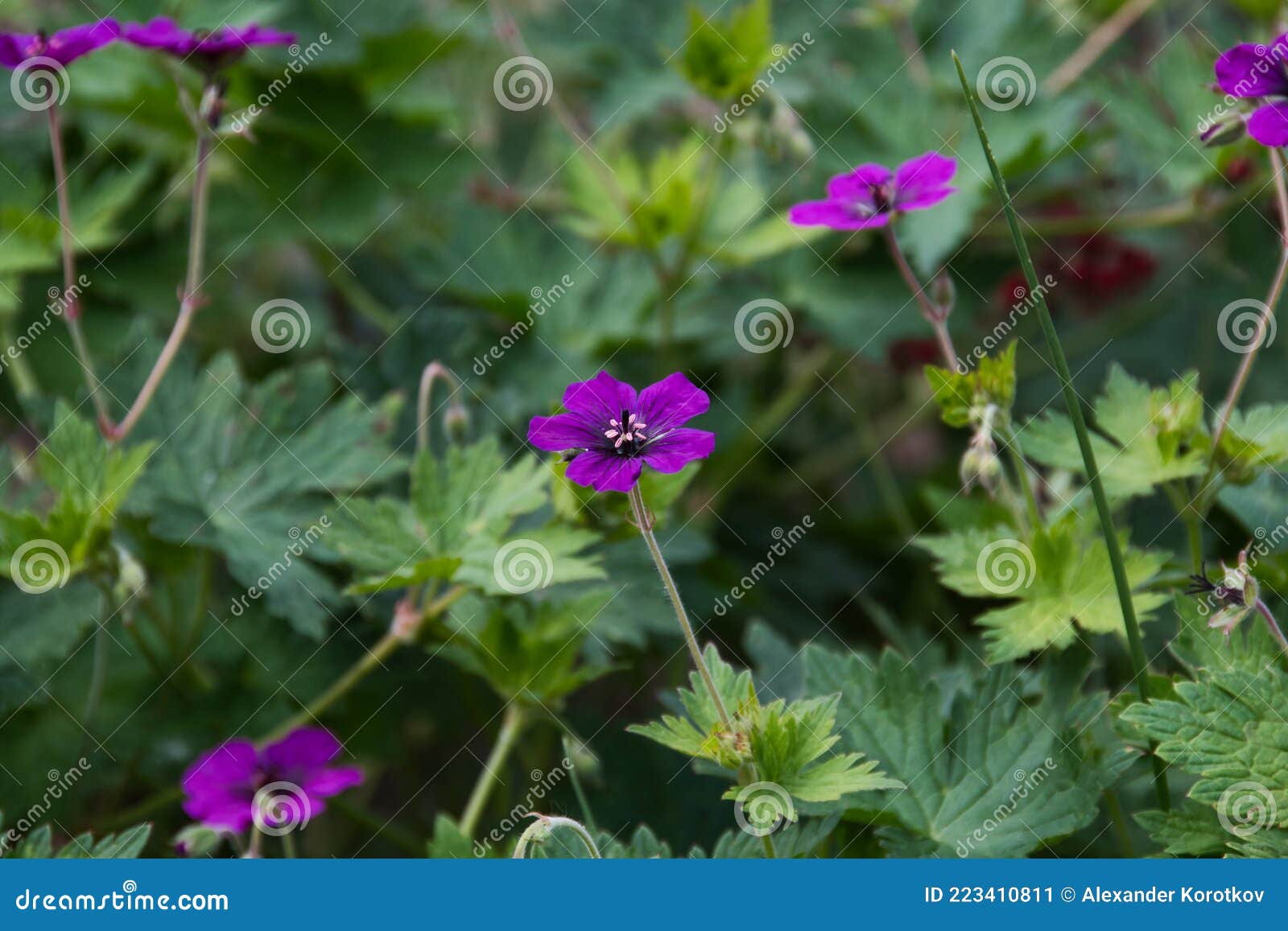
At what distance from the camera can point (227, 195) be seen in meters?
1.89

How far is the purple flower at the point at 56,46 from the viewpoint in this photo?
47.0 inches

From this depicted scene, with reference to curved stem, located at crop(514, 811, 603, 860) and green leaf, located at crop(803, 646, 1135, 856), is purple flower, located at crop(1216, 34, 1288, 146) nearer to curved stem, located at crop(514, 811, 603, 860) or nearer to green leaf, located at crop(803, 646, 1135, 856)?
green leaf, located at crop(803, 646, 1135, 856)

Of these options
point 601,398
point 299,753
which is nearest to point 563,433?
point 601,398

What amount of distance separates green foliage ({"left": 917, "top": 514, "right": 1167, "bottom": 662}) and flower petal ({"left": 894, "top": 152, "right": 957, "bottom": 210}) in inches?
13.4

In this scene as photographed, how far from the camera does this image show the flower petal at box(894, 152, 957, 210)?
1.12 meters

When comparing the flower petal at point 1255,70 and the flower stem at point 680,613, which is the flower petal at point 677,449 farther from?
the flower petal at point 1255,70

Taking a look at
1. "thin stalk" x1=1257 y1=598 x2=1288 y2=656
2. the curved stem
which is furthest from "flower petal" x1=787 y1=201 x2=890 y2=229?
the curved stem

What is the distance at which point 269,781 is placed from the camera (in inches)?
49.6

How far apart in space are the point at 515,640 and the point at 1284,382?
56.6 inches

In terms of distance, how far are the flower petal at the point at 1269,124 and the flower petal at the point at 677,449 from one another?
0.57 meters

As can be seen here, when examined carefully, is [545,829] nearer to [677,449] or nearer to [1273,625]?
[677,449]

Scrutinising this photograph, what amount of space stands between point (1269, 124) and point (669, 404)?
61 centimetres

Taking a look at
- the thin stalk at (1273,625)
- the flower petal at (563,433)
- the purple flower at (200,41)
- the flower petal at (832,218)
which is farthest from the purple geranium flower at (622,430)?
the purple flower at (200,41)

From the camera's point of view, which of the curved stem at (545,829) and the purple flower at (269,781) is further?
the purple flower at (269,781)
